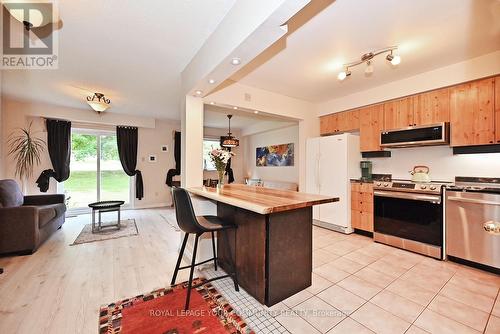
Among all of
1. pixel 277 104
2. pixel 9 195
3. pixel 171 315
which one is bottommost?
pixel 171 315

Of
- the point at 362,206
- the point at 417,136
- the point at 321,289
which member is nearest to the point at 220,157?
the point at 321,289

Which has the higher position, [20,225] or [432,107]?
[432,107]

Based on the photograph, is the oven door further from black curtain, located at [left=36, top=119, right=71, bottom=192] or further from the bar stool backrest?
black curtain, located at [left=36, top=119, right=71, bottom=192]

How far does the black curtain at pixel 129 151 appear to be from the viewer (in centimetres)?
561

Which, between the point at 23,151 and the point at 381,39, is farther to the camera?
the point at 23,151

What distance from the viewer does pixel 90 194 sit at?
5523 mm

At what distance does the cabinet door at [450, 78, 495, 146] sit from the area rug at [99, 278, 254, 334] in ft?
11.3

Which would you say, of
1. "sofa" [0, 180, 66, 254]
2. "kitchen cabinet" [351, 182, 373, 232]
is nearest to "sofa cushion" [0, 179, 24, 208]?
"sofa" [0, 180, 66, 254]

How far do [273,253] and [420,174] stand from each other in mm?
2778

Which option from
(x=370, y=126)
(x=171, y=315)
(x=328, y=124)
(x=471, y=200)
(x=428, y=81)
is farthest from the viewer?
(x=328, y=124)

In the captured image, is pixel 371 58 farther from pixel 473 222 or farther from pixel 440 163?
pixel 473 222

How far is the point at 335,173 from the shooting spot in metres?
3.83

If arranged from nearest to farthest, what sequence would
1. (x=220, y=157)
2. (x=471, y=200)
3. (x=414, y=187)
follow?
1. (x=471, y=200)
2. (x=220, y=157)
3. (x=414, y=187)

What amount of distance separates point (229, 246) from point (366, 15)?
8.53 ft
